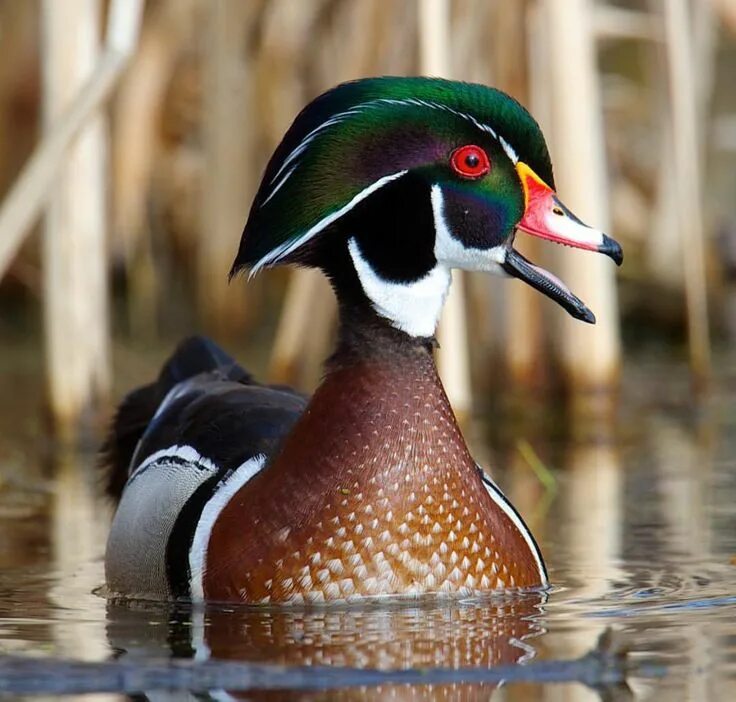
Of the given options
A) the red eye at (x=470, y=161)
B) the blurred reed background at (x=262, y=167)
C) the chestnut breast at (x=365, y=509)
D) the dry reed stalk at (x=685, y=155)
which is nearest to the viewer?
the chestnut breast at (x=365, y=509)

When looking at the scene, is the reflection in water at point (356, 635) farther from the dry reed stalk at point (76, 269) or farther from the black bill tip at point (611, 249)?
the dry reed stalk at point (76, 269)

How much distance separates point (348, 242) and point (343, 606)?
2.73ft

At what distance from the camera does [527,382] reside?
7.88 meters

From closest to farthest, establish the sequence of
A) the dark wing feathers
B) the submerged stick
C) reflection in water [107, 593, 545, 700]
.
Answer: the submerged stick < reflection in water [107, 593, 545, 700] < the dark wing feathers

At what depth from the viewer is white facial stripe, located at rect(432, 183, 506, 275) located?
455 cm

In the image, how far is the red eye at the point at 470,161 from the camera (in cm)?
454

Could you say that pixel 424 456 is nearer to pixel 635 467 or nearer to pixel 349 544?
pixel 349 544

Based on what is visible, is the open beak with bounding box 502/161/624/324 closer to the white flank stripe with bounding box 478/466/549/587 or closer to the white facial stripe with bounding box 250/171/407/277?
the white facial stripe with bounding box 250/171/407/277

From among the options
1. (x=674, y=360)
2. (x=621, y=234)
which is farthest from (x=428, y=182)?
(x=621, y=234)

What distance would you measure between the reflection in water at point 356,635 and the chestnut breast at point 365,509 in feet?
0.19

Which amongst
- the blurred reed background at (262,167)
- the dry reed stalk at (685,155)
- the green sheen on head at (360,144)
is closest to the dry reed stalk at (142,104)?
the blurred reed background at (262,167)

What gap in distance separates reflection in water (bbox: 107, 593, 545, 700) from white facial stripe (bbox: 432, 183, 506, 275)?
0.78 metres

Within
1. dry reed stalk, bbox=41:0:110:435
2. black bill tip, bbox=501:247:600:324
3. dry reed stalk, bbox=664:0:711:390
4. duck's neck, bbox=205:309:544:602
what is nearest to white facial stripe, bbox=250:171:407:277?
duck's neck, bbox=205:309:544:602

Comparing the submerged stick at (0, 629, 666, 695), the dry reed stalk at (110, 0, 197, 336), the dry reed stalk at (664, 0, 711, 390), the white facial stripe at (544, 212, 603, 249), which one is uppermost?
the dry reed stalk at (110, 0, 197, 336)
